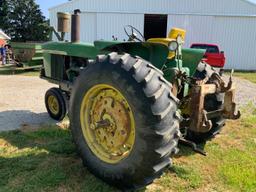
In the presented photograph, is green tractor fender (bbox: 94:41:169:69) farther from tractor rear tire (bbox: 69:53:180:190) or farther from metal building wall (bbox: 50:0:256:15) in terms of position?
metal building wall (bbox: 50:0:256:15)

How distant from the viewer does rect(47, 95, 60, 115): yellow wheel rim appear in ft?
21.4

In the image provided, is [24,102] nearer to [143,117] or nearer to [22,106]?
[22,106]

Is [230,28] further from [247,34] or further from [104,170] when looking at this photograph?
[104,170]

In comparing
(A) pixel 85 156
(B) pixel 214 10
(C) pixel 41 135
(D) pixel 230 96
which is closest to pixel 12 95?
(C) pixel 41 135

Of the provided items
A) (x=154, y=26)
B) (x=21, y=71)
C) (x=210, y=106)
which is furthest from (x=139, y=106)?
(x=154, y=26)

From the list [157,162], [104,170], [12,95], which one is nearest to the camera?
[157,162]

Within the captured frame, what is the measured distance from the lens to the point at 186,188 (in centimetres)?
383

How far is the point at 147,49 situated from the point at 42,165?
2033mm

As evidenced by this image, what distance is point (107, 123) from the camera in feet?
12.2

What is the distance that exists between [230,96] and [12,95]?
271 inches

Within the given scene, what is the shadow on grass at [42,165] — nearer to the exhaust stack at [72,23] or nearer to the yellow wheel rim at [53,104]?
the yellow wheel rim at [53,104]

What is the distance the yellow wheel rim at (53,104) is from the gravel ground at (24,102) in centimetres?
20

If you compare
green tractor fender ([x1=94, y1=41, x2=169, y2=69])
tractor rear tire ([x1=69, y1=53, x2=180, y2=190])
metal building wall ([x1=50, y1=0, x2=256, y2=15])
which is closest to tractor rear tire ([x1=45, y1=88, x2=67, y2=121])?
green tractor fender ([x1=94, y1=41, x2=169, y2=69])

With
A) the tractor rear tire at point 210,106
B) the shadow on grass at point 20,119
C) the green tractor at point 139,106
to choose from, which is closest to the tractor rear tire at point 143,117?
the green tractor at point 139,106
